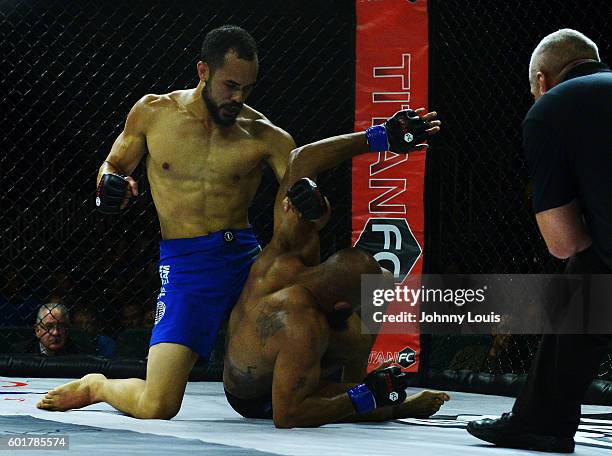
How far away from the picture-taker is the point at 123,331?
14.3ft

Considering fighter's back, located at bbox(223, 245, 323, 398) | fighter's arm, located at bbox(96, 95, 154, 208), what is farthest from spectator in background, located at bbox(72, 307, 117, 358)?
fighter's back, located at bbox(223, 245, 323, 398)

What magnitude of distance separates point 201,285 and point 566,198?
118 centimetres

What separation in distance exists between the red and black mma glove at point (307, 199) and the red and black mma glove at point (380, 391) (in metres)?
0.41

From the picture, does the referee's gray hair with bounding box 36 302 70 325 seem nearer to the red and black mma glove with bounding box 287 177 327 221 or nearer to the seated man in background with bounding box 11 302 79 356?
the seated man in background with bounding box 11 302 79 356

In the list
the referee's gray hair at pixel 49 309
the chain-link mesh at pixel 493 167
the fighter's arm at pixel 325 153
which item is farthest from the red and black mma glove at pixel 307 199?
the referee's gray hair at pixel 49 309

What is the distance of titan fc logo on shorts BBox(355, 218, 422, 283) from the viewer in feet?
12.9

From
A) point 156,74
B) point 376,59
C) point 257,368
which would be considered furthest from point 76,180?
point 257,368

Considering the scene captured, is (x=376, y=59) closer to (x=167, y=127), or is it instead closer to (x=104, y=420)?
(x=167, y=127)

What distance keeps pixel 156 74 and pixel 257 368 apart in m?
2.95

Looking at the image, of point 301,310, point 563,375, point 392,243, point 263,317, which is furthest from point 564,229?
point 392,243

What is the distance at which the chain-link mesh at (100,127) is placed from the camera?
15.8 feet

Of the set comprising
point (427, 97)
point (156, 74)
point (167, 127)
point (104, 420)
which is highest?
point (156, 74)

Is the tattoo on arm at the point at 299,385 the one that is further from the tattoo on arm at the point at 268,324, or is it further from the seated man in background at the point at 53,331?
the seated man in background at the point at 53,331

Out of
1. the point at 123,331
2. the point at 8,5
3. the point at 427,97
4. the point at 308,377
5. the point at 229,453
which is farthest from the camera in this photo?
the point at 8,5
